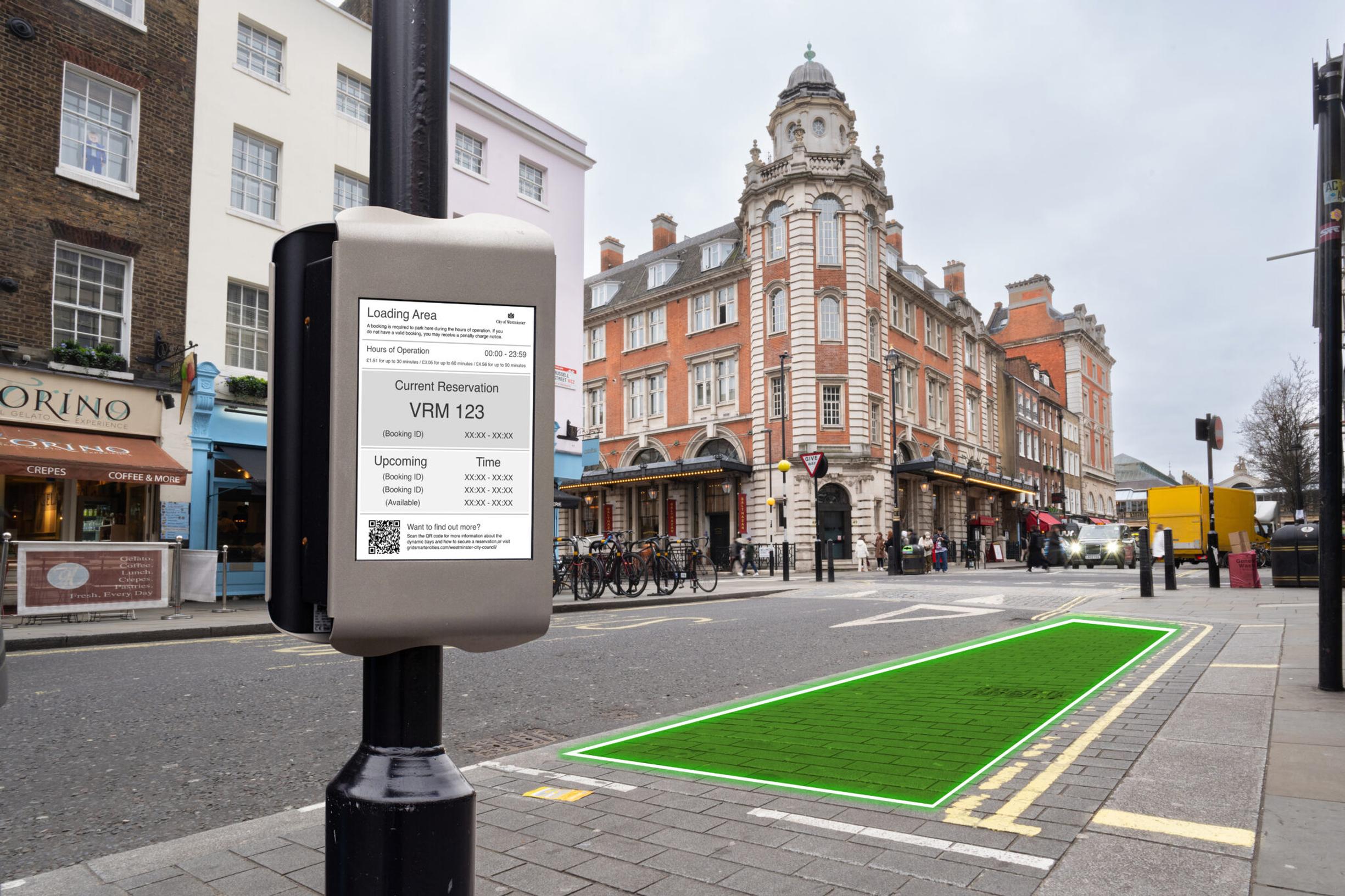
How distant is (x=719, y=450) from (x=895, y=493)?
31.2 feet

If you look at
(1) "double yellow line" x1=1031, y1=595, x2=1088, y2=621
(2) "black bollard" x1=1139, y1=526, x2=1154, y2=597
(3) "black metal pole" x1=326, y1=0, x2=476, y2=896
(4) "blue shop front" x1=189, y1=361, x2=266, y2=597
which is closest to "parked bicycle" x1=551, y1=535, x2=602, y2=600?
(4) "blue shop front" x1=189, y1=361, x2=266, y2=597

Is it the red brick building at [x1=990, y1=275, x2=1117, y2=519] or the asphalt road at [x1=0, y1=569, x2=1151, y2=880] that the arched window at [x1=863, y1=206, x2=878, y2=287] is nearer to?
the asphalt road at [x1=0, y1=569, x2=1151, y2=880]

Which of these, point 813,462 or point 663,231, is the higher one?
point 663,231

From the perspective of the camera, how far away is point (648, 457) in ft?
140

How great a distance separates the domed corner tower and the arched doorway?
5 centimetres

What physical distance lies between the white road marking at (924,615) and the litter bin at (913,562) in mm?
14478

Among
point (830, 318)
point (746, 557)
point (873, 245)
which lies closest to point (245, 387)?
point (746, 557)

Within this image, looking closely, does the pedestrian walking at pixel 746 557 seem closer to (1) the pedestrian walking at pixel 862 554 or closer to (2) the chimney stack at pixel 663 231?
(1) the pedestrian walking at pixel 862 554

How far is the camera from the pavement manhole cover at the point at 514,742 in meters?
4.55

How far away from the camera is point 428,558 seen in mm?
1531

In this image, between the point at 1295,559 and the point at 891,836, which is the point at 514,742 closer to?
the point at 891,836

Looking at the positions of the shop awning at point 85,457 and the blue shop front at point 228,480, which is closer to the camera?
the shop awning at point 85,457

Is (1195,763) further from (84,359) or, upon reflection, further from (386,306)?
(84,359)

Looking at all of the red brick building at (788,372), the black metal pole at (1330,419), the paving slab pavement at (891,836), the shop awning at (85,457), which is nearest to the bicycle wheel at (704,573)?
the shop awning at (85,457)
